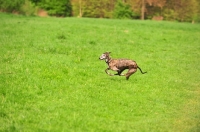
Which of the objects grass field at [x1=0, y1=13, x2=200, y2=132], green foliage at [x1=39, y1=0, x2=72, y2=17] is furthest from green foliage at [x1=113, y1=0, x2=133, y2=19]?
grass field at [x1=0, y1=13, x2=200, y2=132]

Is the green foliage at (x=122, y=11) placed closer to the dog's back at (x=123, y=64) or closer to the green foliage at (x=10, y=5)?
the green foliage at (x=10, y=5)

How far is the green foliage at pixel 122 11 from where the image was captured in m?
86.4

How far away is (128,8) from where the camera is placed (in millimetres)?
87000

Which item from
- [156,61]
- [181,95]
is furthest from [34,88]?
[156,61]

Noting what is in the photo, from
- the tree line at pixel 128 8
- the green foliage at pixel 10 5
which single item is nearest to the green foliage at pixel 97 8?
the tree line at pixel 128 8

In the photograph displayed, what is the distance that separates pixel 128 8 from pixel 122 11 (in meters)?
2.04

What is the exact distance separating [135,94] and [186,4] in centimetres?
7812

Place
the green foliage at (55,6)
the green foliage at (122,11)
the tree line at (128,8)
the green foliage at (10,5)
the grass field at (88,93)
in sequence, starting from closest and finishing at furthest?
the grass field at (88,93), the green foliage at (10,5), the tree line at (128,8), the green foliage at (122,11), the green foliage at (55,6)

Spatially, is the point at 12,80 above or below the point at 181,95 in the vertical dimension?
above

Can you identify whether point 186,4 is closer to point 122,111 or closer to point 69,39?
point 69,39

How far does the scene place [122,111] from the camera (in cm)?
1199

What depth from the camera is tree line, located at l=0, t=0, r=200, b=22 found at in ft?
280

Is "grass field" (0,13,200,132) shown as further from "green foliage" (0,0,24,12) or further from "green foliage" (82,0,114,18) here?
"green foliage" (82,0,114,18)

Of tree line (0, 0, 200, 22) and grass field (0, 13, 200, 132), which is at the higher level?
grass field (0, 13, 200, 132)
